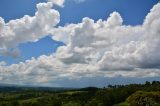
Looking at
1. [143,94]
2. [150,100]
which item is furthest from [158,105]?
[143,94]

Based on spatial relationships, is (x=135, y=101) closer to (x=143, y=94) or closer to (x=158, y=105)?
(x=143, y=94)

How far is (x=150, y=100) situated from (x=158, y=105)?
1141 cm

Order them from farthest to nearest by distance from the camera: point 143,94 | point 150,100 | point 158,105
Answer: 1. point 143,94
2. point 150,100
3. point 158,105

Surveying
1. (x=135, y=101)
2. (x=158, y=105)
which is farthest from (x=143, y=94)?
(x=158, y=105)

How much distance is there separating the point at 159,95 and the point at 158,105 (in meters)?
33.5

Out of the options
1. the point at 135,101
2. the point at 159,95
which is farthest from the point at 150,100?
the point at 159,95

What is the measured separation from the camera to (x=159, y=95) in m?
198

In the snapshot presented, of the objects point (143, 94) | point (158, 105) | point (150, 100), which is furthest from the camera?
point (143, 94)

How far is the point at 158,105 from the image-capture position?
166m

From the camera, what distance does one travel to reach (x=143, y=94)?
18950 centimetres

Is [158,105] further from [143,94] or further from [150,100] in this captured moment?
[143,94]

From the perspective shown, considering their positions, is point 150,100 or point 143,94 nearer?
point 150,100

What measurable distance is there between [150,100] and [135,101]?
32.4 ft

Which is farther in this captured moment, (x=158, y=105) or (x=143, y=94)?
(x=143, y=94)
